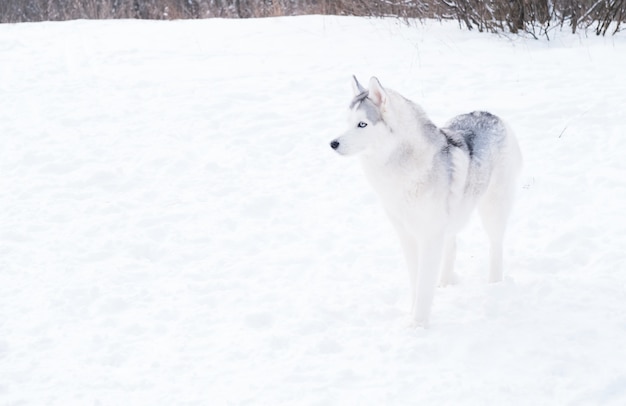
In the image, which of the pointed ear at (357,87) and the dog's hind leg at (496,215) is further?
the dog's hind leg at (496,215)

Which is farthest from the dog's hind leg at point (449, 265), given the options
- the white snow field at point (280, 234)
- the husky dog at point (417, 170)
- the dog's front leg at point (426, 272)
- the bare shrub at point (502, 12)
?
the bare shrub at point (502, 12)

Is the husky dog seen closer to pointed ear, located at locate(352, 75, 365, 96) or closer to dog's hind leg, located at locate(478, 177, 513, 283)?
pointed ear, located at locate(352, 75, 365, 96)

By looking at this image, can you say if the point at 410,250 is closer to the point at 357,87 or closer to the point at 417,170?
the point at 417,170

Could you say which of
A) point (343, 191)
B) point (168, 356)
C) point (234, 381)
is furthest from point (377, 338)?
point (343, 191)

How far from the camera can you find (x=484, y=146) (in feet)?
14.4

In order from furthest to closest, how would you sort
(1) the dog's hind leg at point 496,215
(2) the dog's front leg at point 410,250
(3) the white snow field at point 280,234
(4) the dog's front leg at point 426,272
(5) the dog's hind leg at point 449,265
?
(5) the dog's hind leg at point 449,265, (1) the dog's hind leg at point 496,215, (2) the dog's front leg at point 410,250, (4) the dog's front leg at point 426,272, (3) the white snow field at point 280,234

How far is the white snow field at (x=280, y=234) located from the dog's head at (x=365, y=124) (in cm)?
107

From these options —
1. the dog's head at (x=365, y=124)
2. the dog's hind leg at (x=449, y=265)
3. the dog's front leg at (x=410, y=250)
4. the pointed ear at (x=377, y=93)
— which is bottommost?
the dog's hind leg at (x=449, y=265)

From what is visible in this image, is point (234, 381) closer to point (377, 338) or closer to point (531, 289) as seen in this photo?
point (377, 338)

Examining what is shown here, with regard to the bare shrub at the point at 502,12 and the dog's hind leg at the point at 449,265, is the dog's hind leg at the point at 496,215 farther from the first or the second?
the bare shrub at the point at 502,12

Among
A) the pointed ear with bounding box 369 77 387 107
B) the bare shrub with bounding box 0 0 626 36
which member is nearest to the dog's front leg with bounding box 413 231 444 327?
the pointed ear with bounding box 369 77 387 107

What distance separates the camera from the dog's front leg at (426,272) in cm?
407

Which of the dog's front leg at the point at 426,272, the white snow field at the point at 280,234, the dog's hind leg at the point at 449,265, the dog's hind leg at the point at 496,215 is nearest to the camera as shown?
the white snow field at the point at 280,234

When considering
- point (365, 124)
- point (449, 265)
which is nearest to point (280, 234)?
point (449, 265)
